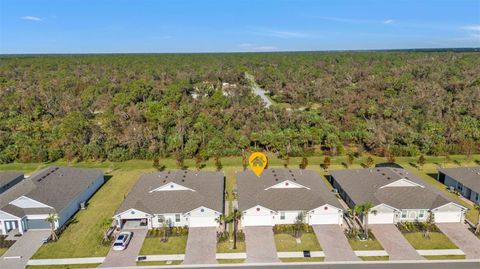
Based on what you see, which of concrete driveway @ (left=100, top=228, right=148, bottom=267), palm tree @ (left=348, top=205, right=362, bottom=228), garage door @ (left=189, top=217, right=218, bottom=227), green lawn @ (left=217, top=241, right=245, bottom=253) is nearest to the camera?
concrete driveway @ (left=100, top=228, right=148, bottom=267)

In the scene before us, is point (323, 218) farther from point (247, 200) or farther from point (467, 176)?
point (467, 176)

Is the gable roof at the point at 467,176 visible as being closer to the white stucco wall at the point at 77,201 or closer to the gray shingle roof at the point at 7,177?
the white stucco wall at the point at 77,201

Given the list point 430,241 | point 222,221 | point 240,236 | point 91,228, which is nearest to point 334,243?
point 240,236

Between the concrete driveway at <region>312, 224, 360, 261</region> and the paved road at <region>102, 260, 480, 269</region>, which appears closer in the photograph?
the paved road at <region>102, 260, 480, 269</region>

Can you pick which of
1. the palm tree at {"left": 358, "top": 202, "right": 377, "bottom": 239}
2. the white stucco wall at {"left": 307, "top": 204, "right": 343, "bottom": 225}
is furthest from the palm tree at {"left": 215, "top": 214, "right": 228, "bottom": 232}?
the palm tree at {"left": 358, "top": 202, "right": 377, "bottom": 239}

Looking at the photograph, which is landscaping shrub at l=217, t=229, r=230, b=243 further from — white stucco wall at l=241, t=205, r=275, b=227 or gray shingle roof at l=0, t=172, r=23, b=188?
gray shingle roof at l=0, t=172, r=23, b=188

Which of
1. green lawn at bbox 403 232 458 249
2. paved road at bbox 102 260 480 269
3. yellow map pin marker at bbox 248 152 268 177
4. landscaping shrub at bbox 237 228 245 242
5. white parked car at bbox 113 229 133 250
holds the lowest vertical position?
paved road at bbox 102 260 480 269

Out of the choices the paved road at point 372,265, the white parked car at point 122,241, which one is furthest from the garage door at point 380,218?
the white parked car at point 122,241
